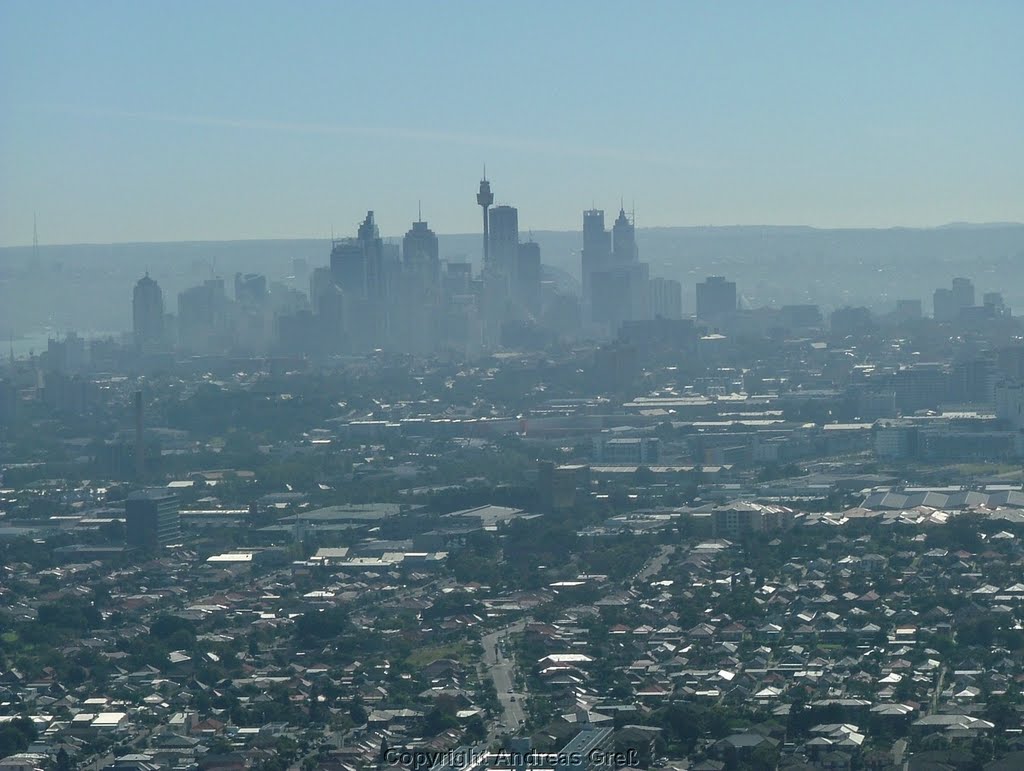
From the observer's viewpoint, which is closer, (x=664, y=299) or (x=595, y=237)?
(x=664, y=299)

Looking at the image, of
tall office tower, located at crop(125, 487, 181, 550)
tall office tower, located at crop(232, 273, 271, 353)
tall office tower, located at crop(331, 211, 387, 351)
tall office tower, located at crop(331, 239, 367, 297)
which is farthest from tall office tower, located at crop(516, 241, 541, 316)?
tall office tower, located at crop(125, 487, 181, 550)

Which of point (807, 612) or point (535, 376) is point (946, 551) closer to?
point (807, 612)

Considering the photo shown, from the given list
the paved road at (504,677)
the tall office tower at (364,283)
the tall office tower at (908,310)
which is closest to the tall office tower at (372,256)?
the tall office tower at (364,283)

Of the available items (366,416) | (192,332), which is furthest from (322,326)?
(366,416)

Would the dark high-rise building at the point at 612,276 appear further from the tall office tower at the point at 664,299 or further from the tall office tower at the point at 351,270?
the tall office tower at the point at 351,270

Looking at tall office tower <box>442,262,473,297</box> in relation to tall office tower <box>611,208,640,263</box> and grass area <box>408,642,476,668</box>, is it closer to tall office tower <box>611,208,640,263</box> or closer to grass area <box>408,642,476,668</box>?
tall office tower <box>611,208,640,263</box>

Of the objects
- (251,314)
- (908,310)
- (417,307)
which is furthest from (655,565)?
(251,314)

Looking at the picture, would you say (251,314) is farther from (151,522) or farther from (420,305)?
(151,522)
